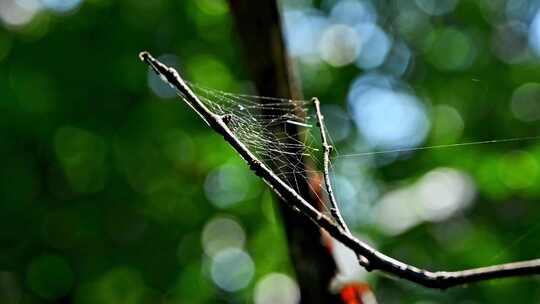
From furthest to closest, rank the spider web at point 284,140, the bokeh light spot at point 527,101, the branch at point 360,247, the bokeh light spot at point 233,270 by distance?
the bokeh light spot at point 527,101 < the bokeh light spot at point 233,270 < the spider web at point 284,140 < the branch at point 360,247

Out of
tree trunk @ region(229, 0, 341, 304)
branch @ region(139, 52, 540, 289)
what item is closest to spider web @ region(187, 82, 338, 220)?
tree trunk @ region(229, 0, 341, 304)

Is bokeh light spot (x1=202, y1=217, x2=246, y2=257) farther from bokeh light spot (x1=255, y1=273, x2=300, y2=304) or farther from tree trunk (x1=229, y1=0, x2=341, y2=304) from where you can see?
tree trunk (x1=229, y1=0, x2=341, y2=304)

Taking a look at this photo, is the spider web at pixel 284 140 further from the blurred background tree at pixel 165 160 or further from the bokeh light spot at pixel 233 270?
the bokeh light spot at pixel 233 270

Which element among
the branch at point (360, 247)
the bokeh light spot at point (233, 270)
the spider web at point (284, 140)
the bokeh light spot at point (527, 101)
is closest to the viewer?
the branch at point (360, 247)

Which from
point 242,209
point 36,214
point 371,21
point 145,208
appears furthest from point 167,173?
point 371,21

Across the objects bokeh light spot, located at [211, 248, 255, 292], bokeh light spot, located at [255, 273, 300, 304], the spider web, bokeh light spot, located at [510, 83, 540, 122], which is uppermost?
the spider web

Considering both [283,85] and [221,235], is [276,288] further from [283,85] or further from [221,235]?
[283,85]

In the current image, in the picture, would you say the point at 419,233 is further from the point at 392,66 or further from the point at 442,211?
the point at 392,66

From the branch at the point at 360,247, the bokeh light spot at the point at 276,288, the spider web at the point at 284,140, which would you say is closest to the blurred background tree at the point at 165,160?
the bokeh light spot at the point at 276,288
